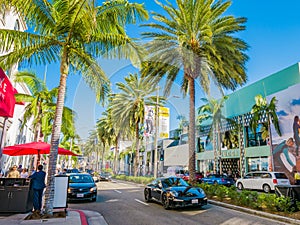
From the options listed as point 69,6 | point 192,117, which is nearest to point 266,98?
point 192,117

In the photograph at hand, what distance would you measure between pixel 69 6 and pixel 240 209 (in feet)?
36.1

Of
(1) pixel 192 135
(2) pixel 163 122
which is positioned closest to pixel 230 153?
(2) pixel 163 122

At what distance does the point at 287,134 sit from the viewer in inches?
939

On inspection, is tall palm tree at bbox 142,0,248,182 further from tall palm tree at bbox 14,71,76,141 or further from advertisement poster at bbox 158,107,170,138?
advertisement poster at bbox 158,107,170,138

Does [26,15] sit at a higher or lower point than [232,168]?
higher

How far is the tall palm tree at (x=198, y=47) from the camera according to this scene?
16.4 m

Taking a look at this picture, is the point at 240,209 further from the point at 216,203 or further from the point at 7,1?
the point at 7,1

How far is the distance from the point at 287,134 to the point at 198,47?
13.9m

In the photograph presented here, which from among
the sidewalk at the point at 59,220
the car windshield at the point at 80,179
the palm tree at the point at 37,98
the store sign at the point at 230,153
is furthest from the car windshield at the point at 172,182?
the store sign at the point at 230,153

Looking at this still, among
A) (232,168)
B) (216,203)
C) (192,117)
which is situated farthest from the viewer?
(232,168)

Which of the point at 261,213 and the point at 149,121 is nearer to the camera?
the point at 261,213

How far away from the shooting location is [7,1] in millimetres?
8398

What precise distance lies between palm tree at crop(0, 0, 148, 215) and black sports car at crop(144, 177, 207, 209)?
4.93 metres

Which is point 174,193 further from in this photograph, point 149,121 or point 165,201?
point 149,121
